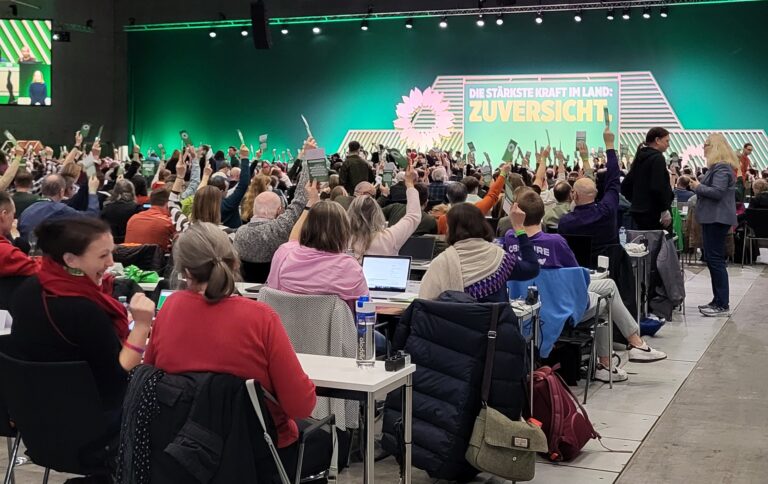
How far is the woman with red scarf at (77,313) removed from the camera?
10.6 ft

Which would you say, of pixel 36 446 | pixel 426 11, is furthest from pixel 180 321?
pixel 426 11

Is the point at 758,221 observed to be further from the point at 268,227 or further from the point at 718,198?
the point at 268,227

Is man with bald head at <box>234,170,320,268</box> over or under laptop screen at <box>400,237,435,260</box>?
over

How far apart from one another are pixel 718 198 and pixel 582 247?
2.55m

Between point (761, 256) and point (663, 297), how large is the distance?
6.92 meters

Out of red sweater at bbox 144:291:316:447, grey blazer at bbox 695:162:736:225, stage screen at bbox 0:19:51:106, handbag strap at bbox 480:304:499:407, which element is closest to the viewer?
red sweater at bbox 144:291:316:447

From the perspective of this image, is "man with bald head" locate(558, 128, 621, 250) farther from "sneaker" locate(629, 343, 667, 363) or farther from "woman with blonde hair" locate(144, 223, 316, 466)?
"woman with blonde hair" locate(144, 223, 316, 466)

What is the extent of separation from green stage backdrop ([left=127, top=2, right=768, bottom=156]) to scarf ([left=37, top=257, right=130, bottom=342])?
1866 centimetres

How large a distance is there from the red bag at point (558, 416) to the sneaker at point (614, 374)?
1.81m

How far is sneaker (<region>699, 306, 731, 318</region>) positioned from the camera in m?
9.11

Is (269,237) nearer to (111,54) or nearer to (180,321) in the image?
(180,321)

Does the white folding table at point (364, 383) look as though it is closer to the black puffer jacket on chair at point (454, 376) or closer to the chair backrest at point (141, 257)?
the black puffer jacket on chair at point (454, 376)

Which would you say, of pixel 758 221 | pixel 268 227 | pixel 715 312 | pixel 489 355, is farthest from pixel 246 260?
pixel 758 221

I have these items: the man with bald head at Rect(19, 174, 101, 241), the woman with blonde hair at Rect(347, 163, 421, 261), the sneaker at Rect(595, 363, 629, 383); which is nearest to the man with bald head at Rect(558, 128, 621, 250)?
the sneaker at Rect(595, 363, 629, 383)
